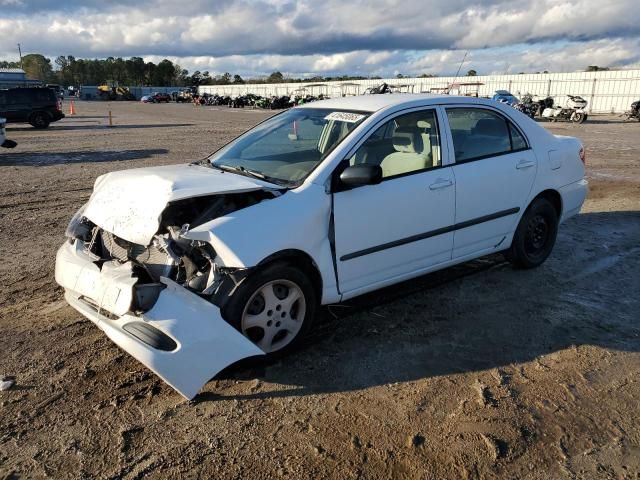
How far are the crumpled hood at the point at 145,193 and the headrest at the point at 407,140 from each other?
1201 millimetres

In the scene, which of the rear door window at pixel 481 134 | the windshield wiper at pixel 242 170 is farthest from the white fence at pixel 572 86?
the windshield wiper at pixel 242 170

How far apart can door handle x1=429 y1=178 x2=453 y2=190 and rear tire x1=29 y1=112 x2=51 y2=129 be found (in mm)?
25529

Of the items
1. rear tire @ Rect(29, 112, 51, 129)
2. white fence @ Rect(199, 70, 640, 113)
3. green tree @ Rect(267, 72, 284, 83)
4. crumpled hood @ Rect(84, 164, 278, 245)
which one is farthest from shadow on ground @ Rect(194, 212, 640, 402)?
green tree @ Rect(267, 72, 284, 83)

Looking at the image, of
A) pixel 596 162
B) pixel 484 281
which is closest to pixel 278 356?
pixel 484 281

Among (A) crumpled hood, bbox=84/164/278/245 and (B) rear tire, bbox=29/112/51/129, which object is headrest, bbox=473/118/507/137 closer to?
(A) crumpled hood, bbox=84/164/278/245

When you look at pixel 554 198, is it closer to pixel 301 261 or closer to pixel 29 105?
pixel 301 261

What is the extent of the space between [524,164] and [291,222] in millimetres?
2718

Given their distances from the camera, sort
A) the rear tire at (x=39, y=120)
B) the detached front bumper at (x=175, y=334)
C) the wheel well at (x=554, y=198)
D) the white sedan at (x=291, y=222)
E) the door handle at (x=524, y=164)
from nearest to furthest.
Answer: the detached front bumper at (x=175, y=334) < the white sedan at (x=291, y=222) < the door handle at (x=524, y=164) < the wheel well at (x=554, y=198) < the rear tire at (x=39, y=120)

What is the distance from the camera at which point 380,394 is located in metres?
3.25

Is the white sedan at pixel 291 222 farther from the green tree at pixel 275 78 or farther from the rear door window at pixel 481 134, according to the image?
the green tree at pixel 275 78

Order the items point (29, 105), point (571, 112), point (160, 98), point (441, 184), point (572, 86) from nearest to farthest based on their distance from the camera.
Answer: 1. point (441, 184)
2. point (29, 105)
3. point (571, 112)
4. point (572, 86)
5. point (160, 98)

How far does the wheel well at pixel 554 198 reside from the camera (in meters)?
5.28

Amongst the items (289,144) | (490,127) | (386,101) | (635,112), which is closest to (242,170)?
(289,144)

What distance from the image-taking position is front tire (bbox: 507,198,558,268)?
203 inches
